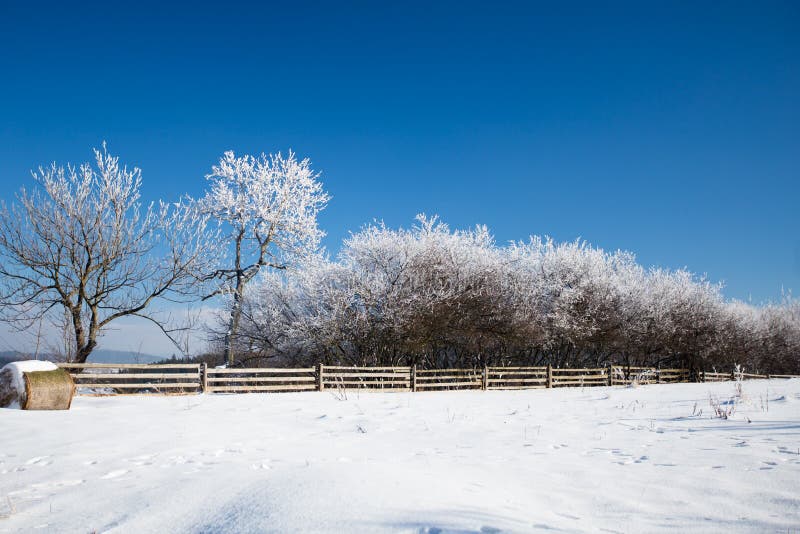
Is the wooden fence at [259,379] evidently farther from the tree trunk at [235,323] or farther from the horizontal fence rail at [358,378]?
the tree trunk at [235,323]

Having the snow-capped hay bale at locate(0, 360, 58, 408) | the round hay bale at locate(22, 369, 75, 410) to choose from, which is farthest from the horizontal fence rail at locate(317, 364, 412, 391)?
the snow-capped hay bale at locate(0, 360, 58, 408)

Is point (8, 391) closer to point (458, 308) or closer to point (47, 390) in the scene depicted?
point (47, 390)

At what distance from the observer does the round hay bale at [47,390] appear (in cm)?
1116

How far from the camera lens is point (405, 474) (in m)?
4.87

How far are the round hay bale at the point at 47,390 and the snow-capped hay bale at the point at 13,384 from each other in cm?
11

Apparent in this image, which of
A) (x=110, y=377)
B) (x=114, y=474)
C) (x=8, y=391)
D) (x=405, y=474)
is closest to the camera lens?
(x=405, y=474)

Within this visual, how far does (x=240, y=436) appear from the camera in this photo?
790 cm

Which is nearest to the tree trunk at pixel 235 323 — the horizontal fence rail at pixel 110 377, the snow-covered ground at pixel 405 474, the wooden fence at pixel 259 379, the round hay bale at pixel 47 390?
the wooden fence at pixel 259 379

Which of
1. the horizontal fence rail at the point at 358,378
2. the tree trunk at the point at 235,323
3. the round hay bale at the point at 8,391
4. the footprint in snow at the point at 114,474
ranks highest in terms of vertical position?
the tree trunk at the point at 235,323

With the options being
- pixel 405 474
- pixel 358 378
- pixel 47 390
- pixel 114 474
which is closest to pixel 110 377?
pixel 47 390

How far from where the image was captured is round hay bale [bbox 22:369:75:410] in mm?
11156

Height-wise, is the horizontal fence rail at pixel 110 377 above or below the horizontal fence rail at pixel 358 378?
above

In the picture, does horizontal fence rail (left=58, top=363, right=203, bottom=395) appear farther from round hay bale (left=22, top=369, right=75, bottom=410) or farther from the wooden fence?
round hay bale (left=22, top=369, right=75, bottom=410)

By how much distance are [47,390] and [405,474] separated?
10.3 m
